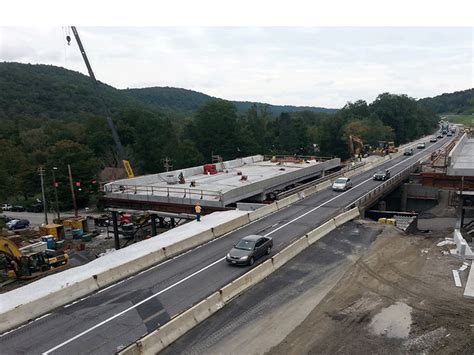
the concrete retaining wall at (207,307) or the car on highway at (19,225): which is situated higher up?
the concrete retaining wall at (207,307)

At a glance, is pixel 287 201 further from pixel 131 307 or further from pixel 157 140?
pixel 157 140

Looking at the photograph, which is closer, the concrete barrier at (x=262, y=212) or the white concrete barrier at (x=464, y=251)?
the white concrete barrier at (x=464, y=251)

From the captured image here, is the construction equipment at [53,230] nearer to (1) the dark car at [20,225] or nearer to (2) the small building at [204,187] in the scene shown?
(2) the small building at [204,187]

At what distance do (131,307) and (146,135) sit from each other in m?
71.0

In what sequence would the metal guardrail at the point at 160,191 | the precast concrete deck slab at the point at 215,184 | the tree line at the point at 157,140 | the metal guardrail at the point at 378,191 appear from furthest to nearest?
1. the tree line at the point at 157,140
2. the metal guardrail at the point at 160,191
3. the metal guardrail at the point at 378,191
4. the precast concrete deck slab at the point at 215,184

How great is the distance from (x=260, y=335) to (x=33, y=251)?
26010 millimetres

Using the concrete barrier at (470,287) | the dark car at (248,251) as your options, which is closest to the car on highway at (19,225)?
the dark car at (248,251)

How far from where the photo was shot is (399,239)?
2772 centimetres

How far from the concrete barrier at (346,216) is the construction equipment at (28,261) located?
2254 cm

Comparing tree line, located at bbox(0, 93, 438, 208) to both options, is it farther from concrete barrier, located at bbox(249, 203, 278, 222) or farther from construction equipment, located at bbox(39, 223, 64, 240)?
concrete barrier, located at bbox(249, 203, 278, 222)

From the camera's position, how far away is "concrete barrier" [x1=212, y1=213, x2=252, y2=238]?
27.1 m

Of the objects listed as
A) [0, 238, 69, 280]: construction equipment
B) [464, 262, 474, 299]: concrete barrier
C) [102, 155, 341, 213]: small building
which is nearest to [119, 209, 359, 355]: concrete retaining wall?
[464, 262, 474, 299]: concrete barrier

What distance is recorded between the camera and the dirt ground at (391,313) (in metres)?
14.5

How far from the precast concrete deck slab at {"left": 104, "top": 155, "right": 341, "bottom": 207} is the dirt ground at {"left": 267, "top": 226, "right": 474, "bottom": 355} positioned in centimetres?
1574
